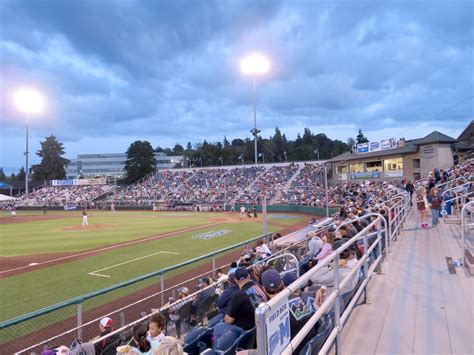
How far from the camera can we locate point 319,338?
358cm

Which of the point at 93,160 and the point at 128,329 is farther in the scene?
the point at 93,160

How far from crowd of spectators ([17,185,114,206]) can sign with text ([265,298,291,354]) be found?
67270 mm

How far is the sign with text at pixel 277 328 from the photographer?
2391mm

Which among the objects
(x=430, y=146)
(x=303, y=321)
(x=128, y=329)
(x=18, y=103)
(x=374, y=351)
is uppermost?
(x=18, y=103)

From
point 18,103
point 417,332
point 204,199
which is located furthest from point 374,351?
point 18,103

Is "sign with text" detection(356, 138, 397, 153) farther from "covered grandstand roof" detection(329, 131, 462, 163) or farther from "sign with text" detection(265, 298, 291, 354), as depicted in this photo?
"sign with text" detection(265, 298, 291, 354)

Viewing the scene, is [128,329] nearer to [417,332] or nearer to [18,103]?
[417,332]

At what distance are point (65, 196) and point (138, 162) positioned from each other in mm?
23203

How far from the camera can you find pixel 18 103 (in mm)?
53719

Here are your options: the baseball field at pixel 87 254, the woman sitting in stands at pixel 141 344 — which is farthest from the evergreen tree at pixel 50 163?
the woman sitting in stands at pixel 141 344

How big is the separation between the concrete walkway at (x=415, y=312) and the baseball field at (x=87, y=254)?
1064 centimetres

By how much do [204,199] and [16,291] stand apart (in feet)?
142

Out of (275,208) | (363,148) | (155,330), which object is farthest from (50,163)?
(155,330)

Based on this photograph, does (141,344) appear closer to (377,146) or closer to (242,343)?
(242,343)
